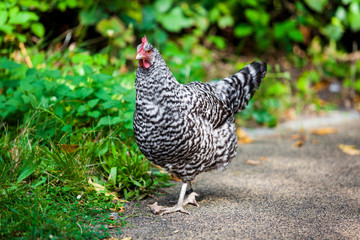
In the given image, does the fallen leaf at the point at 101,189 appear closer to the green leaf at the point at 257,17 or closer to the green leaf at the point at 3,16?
the green leaf at the point at 3,16

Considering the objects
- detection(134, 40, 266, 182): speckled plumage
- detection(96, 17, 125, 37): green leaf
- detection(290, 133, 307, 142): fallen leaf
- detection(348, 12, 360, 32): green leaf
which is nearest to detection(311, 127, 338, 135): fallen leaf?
detection(290, 133, 307, 142): fallen leaf

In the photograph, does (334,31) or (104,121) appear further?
(334,31)

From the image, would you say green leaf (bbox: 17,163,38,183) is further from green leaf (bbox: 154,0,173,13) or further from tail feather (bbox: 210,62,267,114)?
green leaf (bbox: 154,0,173,13)

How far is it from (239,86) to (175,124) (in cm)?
106

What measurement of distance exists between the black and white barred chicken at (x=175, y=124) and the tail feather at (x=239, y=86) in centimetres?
31

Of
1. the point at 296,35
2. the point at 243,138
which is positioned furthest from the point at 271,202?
the point at 296,35

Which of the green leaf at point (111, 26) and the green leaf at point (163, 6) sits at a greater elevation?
the green leaf at point (163, 6)

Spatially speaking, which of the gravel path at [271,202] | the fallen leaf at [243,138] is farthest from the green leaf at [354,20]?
the fallen leaf at [243,138]

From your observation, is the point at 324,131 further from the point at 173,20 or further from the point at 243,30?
the point at 173,20

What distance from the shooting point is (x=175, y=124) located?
9.16 ft

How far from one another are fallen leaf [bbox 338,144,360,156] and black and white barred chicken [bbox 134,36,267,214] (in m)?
1.97

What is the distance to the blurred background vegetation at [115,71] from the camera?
10.4ft

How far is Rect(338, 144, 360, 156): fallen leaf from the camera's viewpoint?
4.50m

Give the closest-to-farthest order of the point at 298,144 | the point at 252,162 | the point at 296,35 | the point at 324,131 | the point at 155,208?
1. the point at 155,208
2. the point at 252,162
3. the point at 298,144
4. the point at 324,131
5. the point at 296,35
